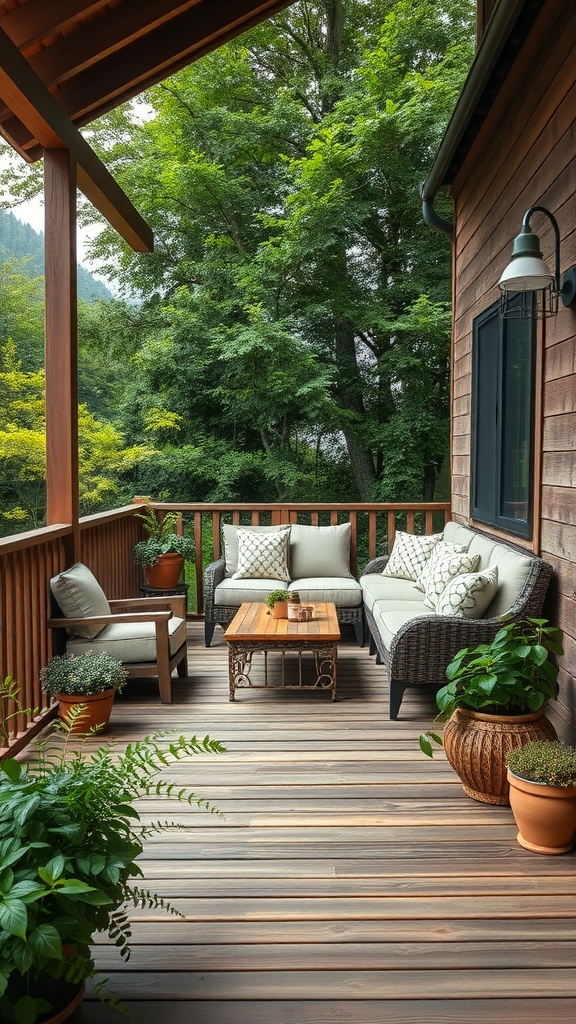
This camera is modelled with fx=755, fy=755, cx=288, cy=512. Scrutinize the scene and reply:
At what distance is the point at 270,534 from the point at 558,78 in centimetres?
354

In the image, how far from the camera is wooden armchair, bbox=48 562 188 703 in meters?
3.93

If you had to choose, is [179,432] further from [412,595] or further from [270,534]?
[412,595]

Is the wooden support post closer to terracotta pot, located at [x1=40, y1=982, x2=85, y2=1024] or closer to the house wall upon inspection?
the house wall

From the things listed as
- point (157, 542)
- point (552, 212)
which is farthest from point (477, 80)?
point (157, 542)

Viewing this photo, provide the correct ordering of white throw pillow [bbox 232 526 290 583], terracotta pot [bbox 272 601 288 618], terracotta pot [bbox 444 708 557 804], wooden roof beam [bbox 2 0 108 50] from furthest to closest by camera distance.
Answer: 1. white throw pillow [bbox 232 526 290 583]
2. terracotta pot [bbox 272 601 288 618]
3. wooden roof beam [bbox 2 0 108 50]
4. terracotta pot [bbox 444 708 557 804]

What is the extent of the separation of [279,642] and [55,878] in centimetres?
274

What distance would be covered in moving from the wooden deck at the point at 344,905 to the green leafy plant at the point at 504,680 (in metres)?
0.39

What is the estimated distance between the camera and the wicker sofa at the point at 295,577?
17.9 feet

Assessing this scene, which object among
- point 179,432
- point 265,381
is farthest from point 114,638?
point 179,432

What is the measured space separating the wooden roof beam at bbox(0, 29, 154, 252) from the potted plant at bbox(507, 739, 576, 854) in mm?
3391

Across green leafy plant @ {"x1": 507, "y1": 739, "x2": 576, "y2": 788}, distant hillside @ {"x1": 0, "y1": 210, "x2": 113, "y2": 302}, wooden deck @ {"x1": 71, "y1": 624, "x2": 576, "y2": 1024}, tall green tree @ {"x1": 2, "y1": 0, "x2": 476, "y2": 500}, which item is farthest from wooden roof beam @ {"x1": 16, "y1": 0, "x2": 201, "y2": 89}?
distant hillside @ {"x1": 0, "y1": 210, "x2": 113, "y2": 302}

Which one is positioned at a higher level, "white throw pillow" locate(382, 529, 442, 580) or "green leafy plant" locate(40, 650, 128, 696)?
"white throw pillow" locate(382, 529, 442, 580)

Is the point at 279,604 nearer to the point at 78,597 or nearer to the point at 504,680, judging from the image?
the point at 78,597

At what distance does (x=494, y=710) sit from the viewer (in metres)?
2.85
